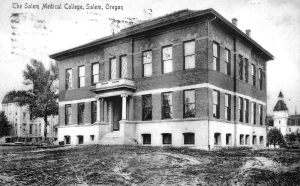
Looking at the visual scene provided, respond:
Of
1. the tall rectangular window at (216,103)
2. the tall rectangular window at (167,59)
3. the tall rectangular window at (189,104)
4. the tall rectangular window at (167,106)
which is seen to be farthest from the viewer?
the tall rectangular window at (167,59)

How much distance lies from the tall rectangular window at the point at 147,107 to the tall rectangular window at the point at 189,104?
9.98 ft

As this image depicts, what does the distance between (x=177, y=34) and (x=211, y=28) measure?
93.0 inches

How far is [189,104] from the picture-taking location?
21250mm

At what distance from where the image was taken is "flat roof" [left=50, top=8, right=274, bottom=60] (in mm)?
20594

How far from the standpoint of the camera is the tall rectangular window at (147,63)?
77.4ft

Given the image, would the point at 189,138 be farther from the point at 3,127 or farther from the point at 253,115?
the point at 3,127

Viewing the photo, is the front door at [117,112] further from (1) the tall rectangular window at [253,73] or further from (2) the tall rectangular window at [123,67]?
(1) the tall rectangular window at [253,73]

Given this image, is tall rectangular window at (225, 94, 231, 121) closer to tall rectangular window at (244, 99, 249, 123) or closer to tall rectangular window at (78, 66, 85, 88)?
tall rectangular window at (244, 99, 249, 123)

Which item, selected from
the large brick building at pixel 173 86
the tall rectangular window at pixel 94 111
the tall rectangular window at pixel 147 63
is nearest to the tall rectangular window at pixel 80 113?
the large brick building at pixel 173 86

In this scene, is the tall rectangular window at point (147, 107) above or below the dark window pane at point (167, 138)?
above

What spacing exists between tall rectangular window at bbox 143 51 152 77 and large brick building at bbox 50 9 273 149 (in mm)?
74

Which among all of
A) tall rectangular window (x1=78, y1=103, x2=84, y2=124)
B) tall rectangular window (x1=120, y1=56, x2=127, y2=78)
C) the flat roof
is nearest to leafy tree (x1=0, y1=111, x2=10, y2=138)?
the flat roof

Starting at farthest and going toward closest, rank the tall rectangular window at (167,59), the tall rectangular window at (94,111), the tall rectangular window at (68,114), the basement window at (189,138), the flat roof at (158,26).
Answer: the tall rectangular window at (68,114)
the tall rectangular window at (94,111)
the tall rectangular window at (167,59)
the basement window at (189,138)
the flat roof at (158,26)

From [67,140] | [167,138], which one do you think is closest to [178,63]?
[167,138]
